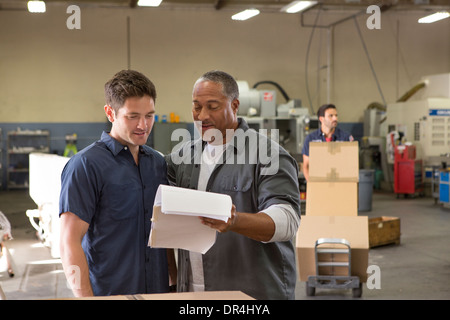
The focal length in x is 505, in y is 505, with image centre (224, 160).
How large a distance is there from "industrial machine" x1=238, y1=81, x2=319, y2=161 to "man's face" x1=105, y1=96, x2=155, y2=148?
24.9ft

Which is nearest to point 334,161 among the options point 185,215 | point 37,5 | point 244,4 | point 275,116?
point 185,215

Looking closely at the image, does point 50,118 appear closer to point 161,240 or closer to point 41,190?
point 41,190

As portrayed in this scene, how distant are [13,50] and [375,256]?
8588 mm

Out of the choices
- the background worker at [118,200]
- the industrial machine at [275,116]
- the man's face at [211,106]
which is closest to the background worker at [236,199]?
the man's face at [211,106]

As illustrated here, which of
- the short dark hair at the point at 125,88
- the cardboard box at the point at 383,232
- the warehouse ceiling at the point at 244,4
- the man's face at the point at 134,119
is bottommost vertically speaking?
the cardboard box at the point at 383,232

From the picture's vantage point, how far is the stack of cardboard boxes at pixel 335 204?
144 inches

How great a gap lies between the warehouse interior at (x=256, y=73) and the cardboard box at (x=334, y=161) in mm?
4645

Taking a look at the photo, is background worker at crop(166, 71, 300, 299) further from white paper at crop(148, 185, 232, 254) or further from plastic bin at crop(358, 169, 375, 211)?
plastic bin at crop(358, 169, 375, 211)

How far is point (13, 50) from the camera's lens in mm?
10500

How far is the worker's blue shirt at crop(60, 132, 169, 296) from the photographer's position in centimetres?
150

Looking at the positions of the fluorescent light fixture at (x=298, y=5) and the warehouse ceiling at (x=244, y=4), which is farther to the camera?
the warehouse ceiling at (x=244, y=4)

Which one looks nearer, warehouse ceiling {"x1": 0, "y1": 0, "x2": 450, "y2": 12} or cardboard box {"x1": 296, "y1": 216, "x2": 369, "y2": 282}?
cardboard box {"x1": 296, "y1": 216, "x2": 369, "y2": 282}

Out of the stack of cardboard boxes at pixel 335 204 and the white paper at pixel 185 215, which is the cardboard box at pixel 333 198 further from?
the white paper at pixel 185 215

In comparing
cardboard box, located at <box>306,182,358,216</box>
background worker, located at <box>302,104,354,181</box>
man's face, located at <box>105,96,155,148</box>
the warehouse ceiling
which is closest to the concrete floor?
cardboard box, located at <box>306,182,358,216</box>
